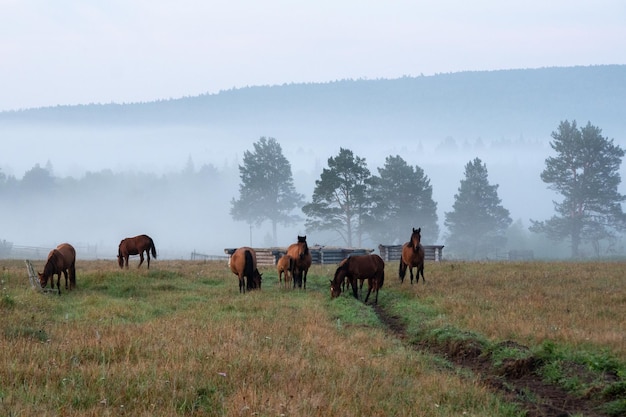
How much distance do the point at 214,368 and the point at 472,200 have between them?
8234 cm

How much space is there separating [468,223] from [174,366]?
82596 mm

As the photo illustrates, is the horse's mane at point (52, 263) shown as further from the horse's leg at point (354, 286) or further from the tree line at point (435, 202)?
the tree line at point (435, 202)

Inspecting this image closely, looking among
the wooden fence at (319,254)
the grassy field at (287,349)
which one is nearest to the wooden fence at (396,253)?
the wooden fence at (319,254)

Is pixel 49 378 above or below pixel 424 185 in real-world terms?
below

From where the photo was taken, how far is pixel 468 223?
3472 inches

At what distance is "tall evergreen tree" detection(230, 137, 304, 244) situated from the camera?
329 ft

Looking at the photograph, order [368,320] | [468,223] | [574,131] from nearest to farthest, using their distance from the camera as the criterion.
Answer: [368,320] → [574,131] → [468,223]

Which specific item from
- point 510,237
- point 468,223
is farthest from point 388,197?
point 510,237

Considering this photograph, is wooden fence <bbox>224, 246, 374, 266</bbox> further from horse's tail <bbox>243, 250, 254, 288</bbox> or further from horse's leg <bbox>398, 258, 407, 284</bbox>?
horse's tail <bbox>243, 250, 254, 288</bbox>

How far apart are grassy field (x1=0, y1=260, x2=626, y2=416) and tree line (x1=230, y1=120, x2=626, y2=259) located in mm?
53760

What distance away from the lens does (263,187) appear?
10056cm

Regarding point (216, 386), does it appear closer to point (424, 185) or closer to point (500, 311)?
point (500, 311)

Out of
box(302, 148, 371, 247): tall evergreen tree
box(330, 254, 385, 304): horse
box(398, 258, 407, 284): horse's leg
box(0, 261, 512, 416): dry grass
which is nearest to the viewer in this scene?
box(0, 261, 512, 416): dry grass

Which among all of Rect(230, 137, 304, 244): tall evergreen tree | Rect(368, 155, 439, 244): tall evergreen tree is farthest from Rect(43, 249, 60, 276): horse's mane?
Rect(230, 137, 304, 244): tall evergreen tree
